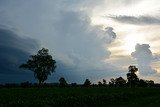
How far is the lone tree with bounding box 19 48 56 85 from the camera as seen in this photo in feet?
444

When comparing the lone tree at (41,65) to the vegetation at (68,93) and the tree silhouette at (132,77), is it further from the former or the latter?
the tree silhouette at (132,77)

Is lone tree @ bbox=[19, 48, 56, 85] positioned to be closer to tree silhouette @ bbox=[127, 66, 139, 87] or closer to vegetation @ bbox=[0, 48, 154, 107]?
vegetation @ bbox=[0, 48, 154, 107]

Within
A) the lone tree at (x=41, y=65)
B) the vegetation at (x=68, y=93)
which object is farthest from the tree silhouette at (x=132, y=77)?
the lone tree at (x=41, y=65)

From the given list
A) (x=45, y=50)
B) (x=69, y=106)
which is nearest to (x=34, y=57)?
(x=45, y=50)

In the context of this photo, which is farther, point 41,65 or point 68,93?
point 41,65

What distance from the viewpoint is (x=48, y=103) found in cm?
3503

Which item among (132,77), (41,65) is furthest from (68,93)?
(132,77)

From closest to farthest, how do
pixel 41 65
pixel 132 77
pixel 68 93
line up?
pixel 68 93 < pixel 41 65 < pixel 132 77

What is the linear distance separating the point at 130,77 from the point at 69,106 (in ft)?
517

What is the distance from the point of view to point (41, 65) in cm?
13838

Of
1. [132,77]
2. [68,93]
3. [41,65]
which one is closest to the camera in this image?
[68,93]

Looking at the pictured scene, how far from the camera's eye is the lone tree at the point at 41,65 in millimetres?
135250

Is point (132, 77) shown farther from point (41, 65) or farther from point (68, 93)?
point (68, 93)

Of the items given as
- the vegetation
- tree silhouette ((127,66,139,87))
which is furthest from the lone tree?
tree silhouette ((127,66,139,87))
